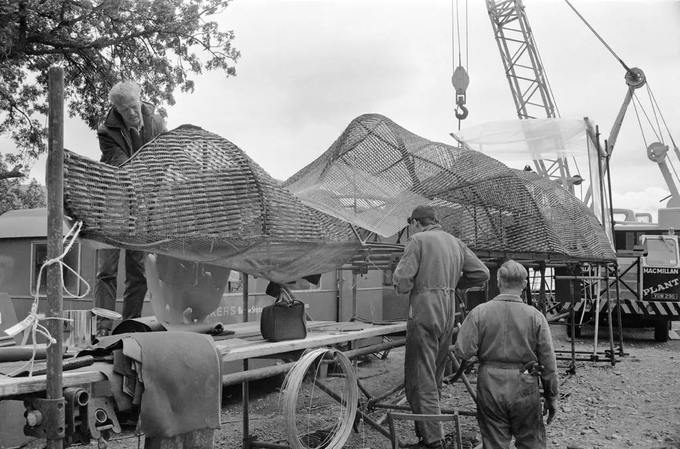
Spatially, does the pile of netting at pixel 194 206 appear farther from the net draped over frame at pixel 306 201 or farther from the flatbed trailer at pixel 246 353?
the flatbed trailer at pixel 246 353

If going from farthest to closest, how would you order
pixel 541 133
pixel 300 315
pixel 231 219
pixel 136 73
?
pixel 136 73, pixel 541 133, pixel 300 315, pixel 231 219

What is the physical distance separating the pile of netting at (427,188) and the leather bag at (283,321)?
120 centimetres

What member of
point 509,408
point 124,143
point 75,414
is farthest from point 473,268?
point 75,414

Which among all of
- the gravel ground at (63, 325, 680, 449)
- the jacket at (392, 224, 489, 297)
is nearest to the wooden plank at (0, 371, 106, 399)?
the gravel ground at (63, 325, 680, 449)

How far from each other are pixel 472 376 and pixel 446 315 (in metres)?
4.79

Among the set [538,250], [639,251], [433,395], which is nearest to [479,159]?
[538,250]

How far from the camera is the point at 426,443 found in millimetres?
5223

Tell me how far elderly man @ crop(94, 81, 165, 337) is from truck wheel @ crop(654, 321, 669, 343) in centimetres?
1301

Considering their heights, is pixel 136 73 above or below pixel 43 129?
above

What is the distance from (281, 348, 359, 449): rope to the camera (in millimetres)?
4301

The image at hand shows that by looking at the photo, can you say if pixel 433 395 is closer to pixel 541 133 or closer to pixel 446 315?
pixel 446 315

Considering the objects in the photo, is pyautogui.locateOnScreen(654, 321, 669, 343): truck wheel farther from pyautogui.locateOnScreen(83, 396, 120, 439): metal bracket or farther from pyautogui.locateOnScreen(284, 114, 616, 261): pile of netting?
pyautogui.locateOnScreen(83, 396, 120, 439): metal bracket

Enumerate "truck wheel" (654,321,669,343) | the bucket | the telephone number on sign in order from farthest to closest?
"truck wheel" (654,321,669,343)
the telephone number on sign
the bucket

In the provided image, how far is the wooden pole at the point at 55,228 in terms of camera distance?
2820mm
